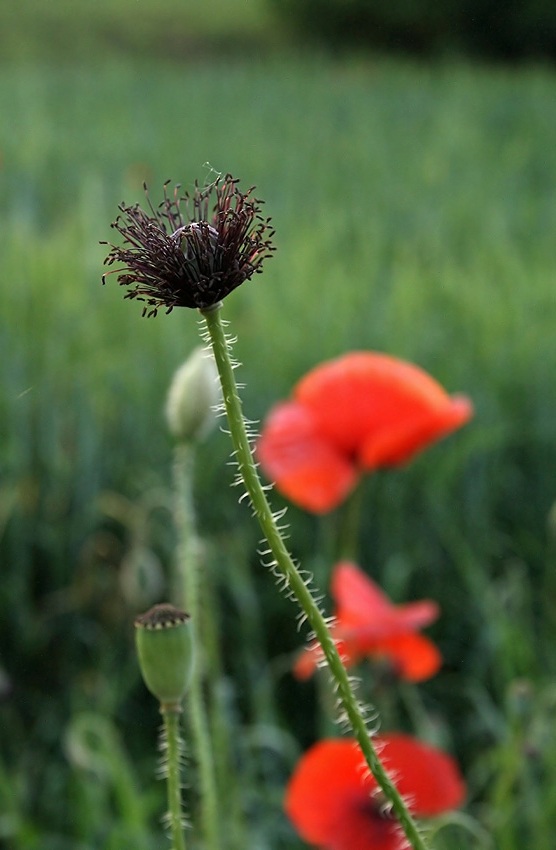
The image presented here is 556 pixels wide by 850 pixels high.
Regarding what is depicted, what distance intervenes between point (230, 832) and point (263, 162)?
306 centimetres

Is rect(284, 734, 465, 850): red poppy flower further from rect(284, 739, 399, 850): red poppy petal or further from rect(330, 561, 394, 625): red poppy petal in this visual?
rect(330, 561, 394, 625): red poppy petal

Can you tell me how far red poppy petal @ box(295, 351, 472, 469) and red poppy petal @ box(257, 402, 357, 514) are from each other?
0.02m

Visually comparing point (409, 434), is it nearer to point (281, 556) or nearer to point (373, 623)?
point (373, 623)

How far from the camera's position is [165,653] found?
1.17 feet

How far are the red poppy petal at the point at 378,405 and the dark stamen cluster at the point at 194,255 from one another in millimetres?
484

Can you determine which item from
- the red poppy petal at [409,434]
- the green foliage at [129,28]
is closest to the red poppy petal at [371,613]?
the red poppy petal at [409,434]

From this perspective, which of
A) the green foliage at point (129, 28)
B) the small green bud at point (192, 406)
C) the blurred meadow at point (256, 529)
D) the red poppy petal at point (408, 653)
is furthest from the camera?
the green foliage at point (129, 28)

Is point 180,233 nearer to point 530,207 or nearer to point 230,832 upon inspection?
point 230,832

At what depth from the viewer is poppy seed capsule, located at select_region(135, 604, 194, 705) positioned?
35cm

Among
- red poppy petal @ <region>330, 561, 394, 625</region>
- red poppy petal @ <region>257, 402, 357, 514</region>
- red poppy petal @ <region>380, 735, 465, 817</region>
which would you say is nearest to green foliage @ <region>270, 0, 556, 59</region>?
red poppy petal @ <region>257, 402, 357, 514</region>

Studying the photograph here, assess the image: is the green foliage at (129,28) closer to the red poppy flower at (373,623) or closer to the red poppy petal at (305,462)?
the red poppy petal at (305,462)

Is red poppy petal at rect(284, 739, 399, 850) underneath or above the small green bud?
underneath

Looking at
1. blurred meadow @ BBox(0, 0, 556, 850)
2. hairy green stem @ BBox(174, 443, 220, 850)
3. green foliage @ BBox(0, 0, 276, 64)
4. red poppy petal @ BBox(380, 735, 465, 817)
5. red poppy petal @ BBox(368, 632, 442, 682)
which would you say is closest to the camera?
hairy green stem @ BBox(174, 443, 220, 850)

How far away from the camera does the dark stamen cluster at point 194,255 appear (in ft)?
0.93
